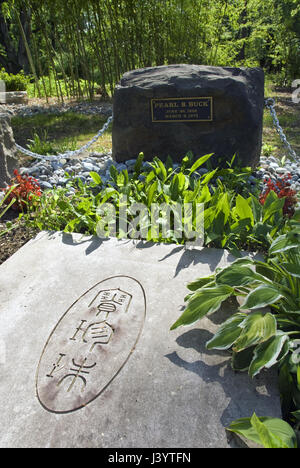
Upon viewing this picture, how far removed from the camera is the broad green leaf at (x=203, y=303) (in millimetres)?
1616

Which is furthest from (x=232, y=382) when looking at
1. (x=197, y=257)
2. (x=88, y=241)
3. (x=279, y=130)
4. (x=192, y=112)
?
(x=279, y=130)

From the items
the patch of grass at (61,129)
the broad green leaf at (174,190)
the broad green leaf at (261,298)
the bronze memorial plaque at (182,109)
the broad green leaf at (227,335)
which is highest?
the bronze memorial plaque at (182,109)

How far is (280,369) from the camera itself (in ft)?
4.78

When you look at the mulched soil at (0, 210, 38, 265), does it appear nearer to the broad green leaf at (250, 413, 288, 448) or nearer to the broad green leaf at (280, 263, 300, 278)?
the broad green leaf at (280, 263, 300, 278)

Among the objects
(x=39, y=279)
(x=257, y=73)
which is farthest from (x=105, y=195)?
(x=257, y=73)

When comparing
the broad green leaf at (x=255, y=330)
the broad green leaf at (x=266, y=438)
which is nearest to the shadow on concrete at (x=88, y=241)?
the broad green leaf at (x=255, y=330)

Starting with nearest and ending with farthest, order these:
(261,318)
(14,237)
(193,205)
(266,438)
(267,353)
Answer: (266,438) < (267,353) < (261,318) < (193,205) < (14,237)

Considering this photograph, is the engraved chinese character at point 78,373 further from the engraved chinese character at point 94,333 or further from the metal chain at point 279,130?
the metal chain at point 279,130

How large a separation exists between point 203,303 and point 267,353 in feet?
1.20

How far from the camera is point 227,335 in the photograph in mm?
1535

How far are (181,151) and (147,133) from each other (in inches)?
18.2

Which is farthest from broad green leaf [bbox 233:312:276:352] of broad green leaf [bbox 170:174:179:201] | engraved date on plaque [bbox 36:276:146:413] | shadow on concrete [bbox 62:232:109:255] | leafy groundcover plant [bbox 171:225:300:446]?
broad green leaf [bbox 170:174:179:201]

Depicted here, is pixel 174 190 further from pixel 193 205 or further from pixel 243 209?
pixel 243 209

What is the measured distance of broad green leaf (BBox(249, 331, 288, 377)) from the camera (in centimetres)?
136
